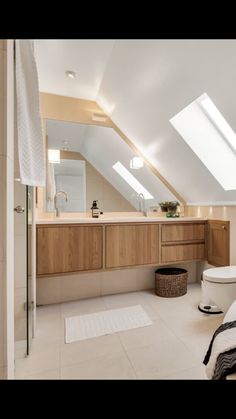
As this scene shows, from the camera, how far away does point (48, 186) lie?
256 cm

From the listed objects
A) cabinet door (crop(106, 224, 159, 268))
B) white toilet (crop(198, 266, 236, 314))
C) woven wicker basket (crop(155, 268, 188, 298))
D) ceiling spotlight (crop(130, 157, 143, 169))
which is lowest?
woven wicker basket (crop(155, 268, 188, 298))

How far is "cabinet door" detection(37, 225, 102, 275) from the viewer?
215cm

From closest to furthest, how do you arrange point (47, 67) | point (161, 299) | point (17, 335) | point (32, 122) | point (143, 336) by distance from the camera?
point (32, 122), point (17, 335), point (143, 336), point (47, 67), point (161, 299)

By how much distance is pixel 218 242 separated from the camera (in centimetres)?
265

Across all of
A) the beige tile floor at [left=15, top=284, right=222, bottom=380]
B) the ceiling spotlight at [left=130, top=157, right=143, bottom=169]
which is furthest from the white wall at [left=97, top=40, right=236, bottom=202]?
the beige tile floor at [left=15, top=284, right=222, bottom=380]

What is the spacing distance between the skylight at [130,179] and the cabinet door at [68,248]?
3.09 ft

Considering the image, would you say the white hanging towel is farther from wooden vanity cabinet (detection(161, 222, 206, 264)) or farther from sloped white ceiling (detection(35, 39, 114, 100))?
wooden vanity cabinet (detection(161, 222, 206, 264))

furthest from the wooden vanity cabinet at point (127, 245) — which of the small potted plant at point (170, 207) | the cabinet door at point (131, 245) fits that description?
the small potted plant at point (170, 207)

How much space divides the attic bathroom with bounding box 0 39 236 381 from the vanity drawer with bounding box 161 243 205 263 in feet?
0.05

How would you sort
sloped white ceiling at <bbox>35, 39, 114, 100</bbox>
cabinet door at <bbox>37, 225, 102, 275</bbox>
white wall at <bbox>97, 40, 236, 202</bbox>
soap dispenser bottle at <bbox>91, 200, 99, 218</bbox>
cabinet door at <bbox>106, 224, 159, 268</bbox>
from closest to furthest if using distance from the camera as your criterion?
1. white wall at <bbox>97, 40, 236, 202</bbox>
2. sloped white ceiling at <bbox>35, 39, 114, 100</bbox>
3. cabinet door at <bbox>37, 225, 102, 275</bbox>
4. cabinet door at <bbox>106, 224, 159, 268</bbox>
5. soap dispenser bottle at <bbox>91, 200, 99, 218</bbox>

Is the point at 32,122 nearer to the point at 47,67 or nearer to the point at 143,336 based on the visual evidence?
the point at 47,67

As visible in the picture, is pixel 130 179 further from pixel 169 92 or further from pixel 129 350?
pixel 129 350

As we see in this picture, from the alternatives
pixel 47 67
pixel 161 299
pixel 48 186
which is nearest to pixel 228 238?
pixel 161 299
